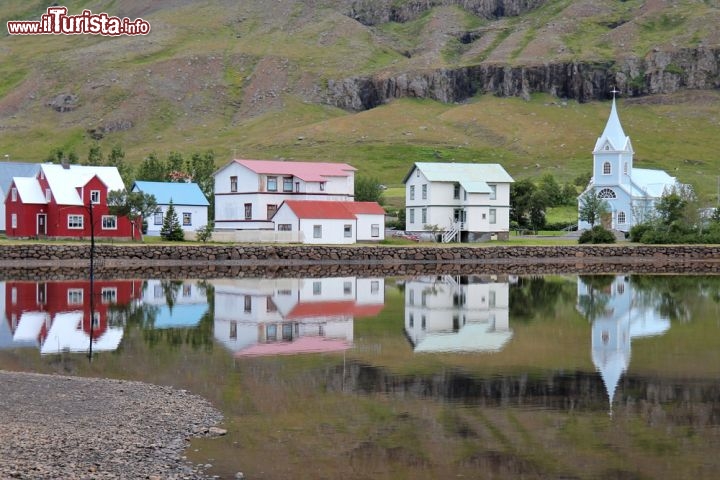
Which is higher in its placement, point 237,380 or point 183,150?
point 183,150

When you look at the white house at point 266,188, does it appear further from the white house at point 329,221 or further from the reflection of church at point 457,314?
the reflection of church at point 457,314

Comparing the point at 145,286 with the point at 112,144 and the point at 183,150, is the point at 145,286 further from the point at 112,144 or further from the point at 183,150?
the point at 112,144

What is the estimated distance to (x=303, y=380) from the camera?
24328mm

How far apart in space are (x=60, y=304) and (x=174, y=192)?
146ft

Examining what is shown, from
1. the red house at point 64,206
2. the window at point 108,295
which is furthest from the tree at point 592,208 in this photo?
the window at point 108,295

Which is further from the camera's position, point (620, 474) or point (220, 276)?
point (220, 276)

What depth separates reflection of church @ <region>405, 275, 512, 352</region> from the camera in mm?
31914

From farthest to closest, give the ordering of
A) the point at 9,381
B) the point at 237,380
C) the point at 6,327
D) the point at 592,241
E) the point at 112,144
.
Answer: the point at 112,144, the point at 592,241, the point at 6,327, the point at 237,380, the point at 9,381

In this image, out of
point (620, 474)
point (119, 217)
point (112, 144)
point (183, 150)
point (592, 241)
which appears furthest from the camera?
point (112, 144)

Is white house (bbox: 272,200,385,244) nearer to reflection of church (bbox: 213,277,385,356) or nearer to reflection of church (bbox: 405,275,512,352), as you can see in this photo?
reflection of church (bbox: 213,277,385,356)

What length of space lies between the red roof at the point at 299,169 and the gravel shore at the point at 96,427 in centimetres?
5947

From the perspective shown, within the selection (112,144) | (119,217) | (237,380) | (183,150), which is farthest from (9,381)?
(112,144)

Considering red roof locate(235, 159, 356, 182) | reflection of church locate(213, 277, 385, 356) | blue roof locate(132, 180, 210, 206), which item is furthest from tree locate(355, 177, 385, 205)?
reflection of church locate(213, 277, 385, 356)

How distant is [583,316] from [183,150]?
146 metres
